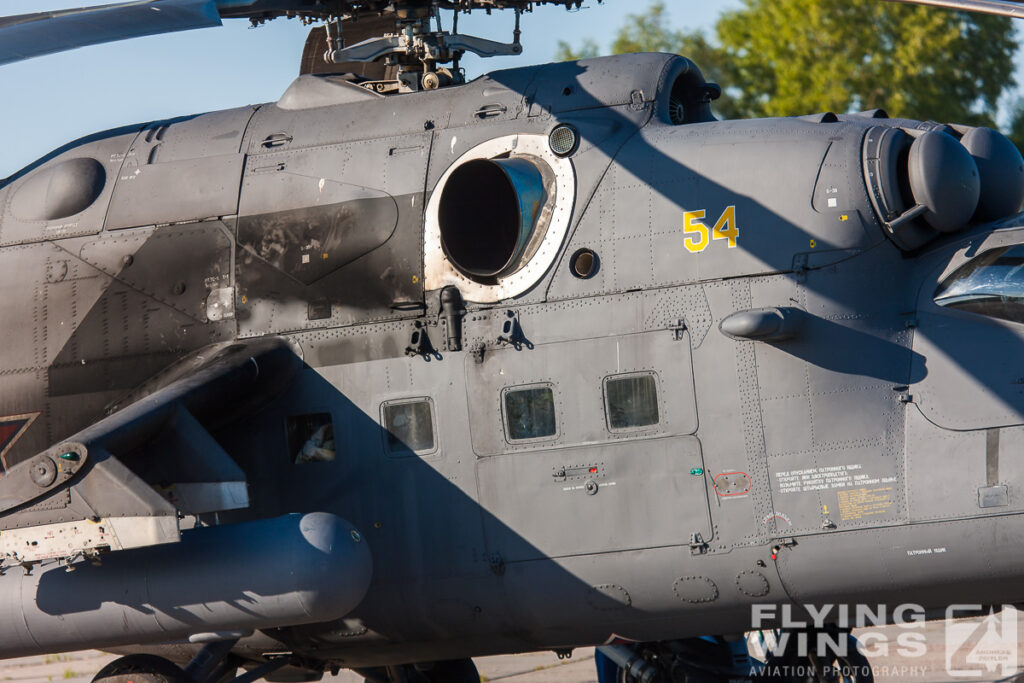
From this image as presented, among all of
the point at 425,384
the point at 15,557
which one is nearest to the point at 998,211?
the point at 425,384

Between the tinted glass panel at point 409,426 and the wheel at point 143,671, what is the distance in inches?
77.0

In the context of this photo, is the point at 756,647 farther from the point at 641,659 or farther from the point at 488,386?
the point at 488,386

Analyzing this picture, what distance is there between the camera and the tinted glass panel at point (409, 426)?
7.80m

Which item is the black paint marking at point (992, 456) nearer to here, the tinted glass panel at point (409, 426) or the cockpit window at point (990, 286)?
the cockpit window at point (990, 286)

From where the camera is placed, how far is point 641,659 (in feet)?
30.4

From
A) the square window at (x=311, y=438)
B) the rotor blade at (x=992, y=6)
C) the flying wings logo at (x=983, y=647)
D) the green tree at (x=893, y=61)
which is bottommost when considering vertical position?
the flying wings logo at (x=983, y=647)

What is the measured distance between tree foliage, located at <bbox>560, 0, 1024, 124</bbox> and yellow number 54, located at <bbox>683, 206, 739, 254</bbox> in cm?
3046

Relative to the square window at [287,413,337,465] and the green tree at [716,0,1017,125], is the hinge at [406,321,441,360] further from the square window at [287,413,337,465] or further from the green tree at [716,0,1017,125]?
the green tree at [716,0,1017,125]

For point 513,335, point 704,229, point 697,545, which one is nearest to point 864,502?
point 697,545

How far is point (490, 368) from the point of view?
769 cm

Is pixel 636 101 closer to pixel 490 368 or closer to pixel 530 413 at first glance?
pixel 490 368

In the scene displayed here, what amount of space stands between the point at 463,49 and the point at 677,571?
3815 mm

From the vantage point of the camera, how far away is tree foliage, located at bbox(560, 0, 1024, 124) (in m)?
36.8

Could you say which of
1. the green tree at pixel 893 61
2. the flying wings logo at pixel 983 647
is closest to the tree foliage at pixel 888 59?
the green tree at pixel 893 61
